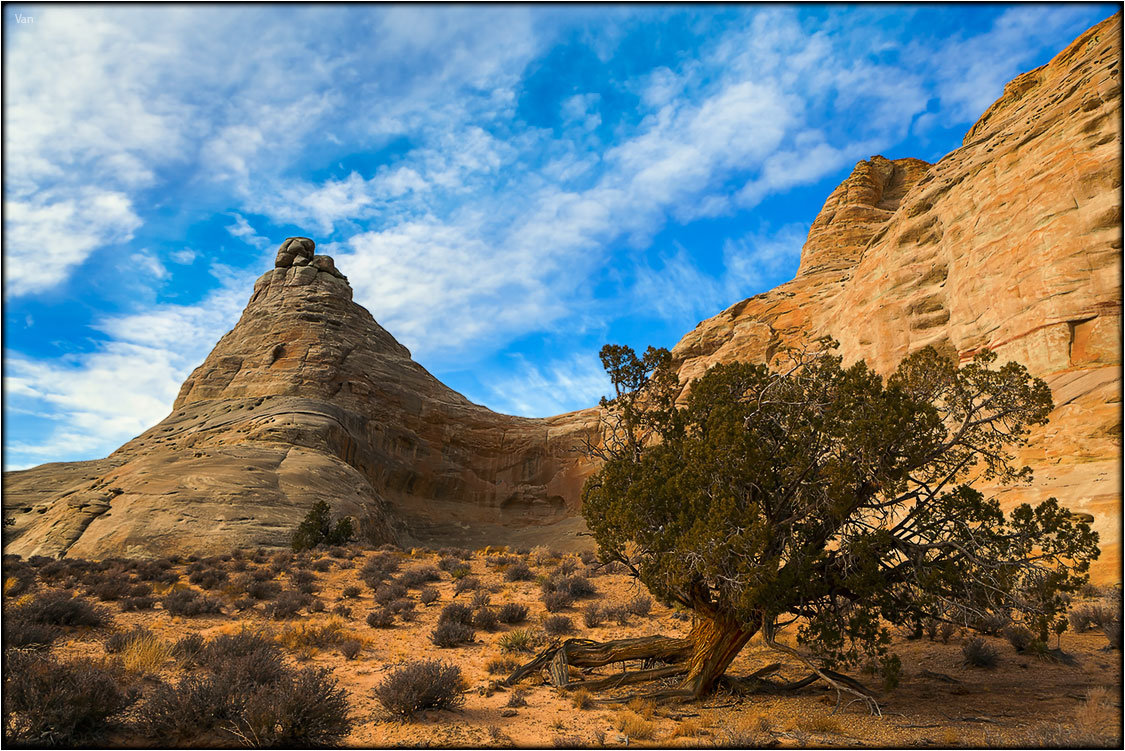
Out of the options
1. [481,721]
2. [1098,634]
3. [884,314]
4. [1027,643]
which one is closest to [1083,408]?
[1098,634]

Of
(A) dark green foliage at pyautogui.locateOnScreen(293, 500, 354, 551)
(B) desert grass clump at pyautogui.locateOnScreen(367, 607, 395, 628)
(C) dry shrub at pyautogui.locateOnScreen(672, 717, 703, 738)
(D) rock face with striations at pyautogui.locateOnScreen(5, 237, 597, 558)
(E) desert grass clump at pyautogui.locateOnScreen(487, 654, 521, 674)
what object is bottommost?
(C) dry shrub at pyautogui.locateOnScreen(672, 717, 703, 738)

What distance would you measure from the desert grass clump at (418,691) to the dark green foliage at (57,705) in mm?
2911

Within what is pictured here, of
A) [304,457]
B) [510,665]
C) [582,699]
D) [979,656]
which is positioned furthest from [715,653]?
[304,457]

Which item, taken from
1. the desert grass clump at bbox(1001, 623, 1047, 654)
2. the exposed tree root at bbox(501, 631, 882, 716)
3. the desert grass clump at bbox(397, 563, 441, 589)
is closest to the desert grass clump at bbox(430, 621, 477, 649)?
the exposed tree root at bbox(501, 631, 882, 716)

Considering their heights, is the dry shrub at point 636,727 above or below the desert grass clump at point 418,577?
below

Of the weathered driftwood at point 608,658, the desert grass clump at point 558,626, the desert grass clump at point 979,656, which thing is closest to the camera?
the weathered driftwood at point 608,658

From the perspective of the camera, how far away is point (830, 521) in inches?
315

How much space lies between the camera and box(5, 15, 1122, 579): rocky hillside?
21547 mm

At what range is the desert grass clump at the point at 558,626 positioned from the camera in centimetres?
1239

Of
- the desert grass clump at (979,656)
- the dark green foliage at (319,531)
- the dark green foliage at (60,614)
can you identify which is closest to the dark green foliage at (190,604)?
the dark green foliage at (60,614)

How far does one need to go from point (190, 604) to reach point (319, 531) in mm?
13282

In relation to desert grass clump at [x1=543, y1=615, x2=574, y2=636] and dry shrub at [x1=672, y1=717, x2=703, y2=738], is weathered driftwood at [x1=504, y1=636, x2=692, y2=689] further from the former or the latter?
desert grass clump at [x1=543, y1=615, x2=574, y2=636]

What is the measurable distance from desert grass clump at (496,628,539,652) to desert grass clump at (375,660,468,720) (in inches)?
130

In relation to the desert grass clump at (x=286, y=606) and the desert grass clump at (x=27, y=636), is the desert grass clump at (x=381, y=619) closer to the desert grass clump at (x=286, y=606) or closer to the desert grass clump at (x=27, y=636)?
the desert grass clump at (x=286, y=606)
